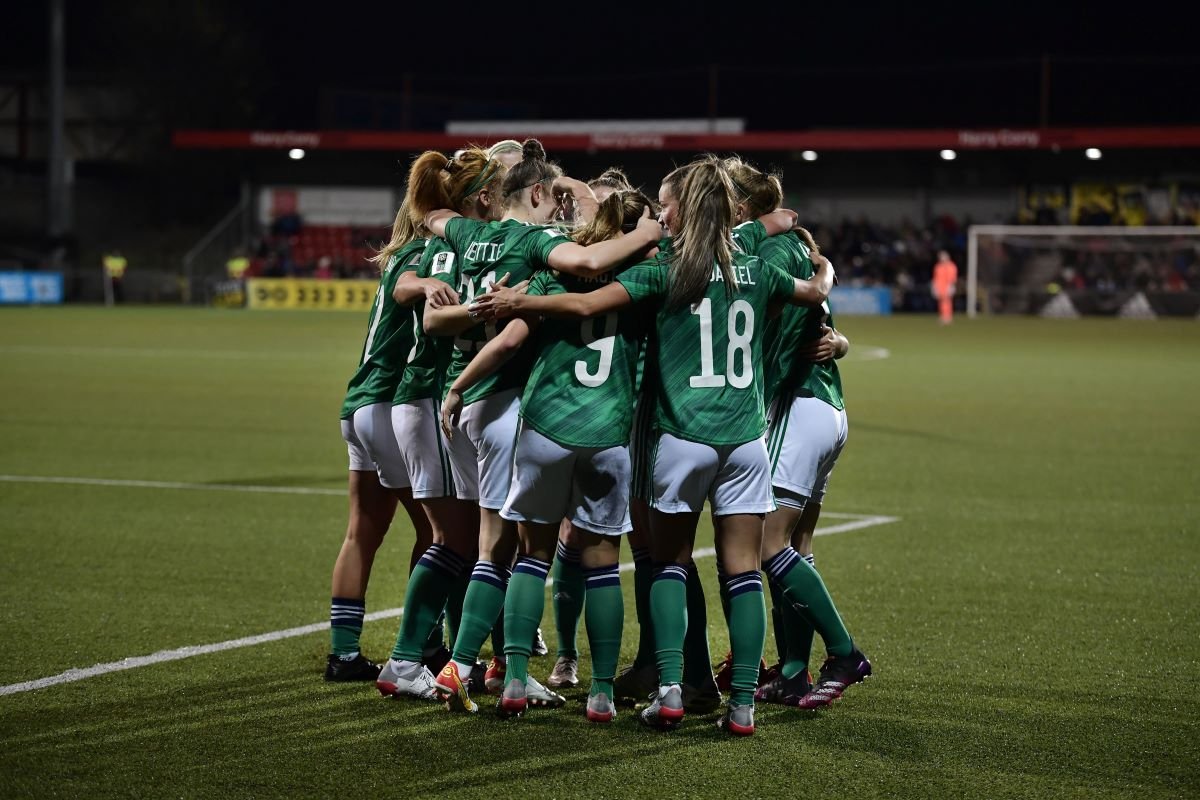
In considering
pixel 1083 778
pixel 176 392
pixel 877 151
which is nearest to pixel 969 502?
pixel 1083 778

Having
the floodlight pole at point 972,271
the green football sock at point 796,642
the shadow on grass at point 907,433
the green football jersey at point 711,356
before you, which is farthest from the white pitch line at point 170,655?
the floodlight pole at point 972,271

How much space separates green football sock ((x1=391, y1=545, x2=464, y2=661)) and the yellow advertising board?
41.3m

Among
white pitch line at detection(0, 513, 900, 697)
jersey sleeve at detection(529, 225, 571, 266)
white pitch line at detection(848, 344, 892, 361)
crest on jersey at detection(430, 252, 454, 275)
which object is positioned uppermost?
jersey sleeve at detection(529, 225, 571, 266)

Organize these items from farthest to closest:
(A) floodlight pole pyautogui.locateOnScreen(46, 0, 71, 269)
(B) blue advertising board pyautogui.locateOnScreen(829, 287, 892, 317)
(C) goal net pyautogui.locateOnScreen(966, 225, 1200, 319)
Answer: (A) floodlight pole pyautogui.locateOnScreen(46, 0, 71, 269) → (B) blue advertising board pyautogui.locateOnScreen(829, 287, 892, 317) → (C) goal net pyautogui.locateOnScreen(966, 225, 1200, 319)

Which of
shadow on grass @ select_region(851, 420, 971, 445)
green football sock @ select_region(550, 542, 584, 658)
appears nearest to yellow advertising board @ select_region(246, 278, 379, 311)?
shadow on grass @ select_region(851, 420, 971, 445)

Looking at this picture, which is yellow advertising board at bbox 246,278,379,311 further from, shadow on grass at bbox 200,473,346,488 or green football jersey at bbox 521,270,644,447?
green football jersey at bbox 521,270,644,447

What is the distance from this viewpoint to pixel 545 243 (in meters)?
5.04

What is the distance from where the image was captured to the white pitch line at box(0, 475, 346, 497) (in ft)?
35.5

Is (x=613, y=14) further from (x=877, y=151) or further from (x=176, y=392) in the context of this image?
(x=176, y=392)

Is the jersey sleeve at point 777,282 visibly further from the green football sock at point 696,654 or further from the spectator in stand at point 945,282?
the spectator in stand at point 945,282

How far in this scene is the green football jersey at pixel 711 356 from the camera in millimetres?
5027

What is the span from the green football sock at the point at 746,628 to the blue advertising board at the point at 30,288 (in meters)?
45.2

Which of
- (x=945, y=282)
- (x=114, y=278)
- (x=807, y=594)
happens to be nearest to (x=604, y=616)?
(x=807, y=594)

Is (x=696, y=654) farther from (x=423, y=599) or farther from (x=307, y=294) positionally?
(x=307, y=294)
